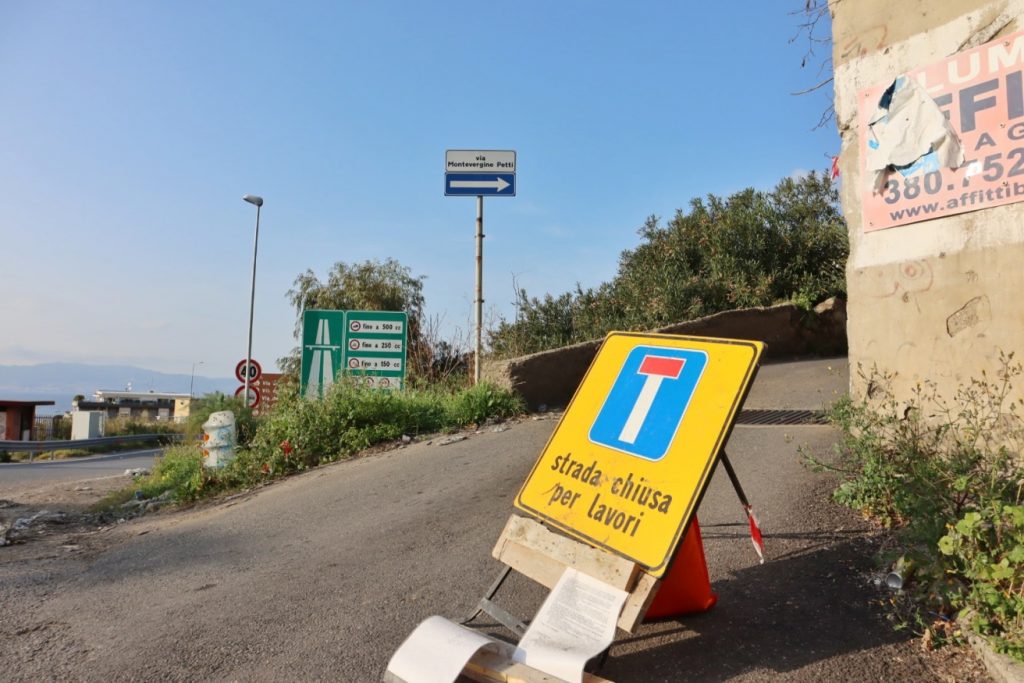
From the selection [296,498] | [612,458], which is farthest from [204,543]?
[612,458]

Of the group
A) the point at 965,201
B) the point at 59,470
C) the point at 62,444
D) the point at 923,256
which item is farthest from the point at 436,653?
the point at 62,444

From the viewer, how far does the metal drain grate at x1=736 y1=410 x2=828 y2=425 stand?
7406mm

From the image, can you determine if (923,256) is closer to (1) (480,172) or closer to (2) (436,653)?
(2) (436,653)

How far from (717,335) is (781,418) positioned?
338 cm

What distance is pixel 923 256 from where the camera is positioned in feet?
17.5

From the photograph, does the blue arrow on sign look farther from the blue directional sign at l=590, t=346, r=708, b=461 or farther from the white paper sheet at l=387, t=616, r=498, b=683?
the white paper sheet at l=387, t=616, r=498, b=683

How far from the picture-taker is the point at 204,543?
591 cm

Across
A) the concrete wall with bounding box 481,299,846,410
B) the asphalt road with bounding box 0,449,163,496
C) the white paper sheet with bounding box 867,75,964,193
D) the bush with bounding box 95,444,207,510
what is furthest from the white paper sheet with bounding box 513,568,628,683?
the asphalt road with bounding box 0,449,163,496

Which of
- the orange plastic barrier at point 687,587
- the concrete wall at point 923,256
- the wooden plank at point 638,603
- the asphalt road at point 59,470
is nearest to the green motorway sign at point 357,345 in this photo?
the asphalt road at point 59,470

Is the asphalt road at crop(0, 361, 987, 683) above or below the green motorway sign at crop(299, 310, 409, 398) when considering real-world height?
below

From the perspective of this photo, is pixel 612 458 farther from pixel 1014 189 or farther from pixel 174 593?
pixel 1014 189

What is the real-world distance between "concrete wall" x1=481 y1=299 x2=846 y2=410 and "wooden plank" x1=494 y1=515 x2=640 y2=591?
17.1 ft

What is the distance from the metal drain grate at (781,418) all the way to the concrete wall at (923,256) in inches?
63.3

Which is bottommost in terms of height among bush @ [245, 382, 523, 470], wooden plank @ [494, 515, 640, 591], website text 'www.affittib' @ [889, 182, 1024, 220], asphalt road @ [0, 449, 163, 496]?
asphalt road @ [0, 449, 163, 496]
